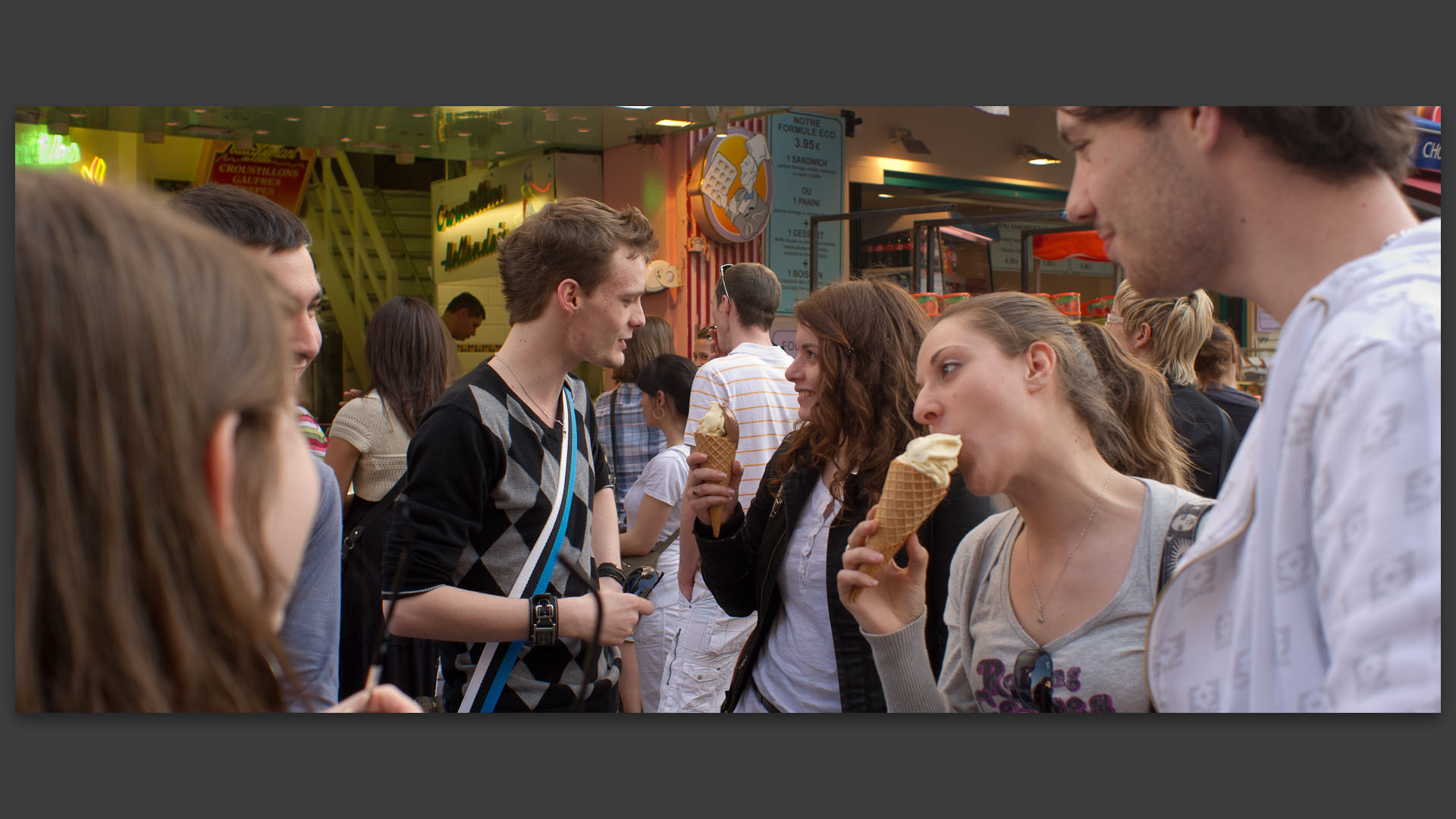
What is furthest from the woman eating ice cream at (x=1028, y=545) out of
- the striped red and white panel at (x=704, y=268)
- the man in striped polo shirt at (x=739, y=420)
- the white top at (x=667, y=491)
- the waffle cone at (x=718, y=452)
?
the striped red and white panel at (x=704, y=268)

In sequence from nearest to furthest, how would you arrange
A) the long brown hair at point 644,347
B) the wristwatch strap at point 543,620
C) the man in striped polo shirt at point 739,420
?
the wristwatch strap at point 543,620
the man in striped polo shirt at point 739,420
the long brown hair at point 644,347

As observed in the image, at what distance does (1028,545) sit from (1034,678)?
0.84 ft

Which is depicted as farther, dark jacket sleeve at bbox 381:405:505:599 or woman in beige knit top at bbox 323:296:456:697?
woman in beige knit top at bbox 323:296:456:697

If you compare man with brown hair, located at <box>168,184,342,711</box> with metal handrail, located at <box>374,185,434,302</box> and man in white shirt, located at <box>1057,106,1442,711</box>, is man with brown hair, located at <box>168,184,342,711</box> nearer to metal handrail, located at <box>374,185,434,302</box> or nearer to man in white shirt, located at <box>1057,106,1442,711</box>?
man in white shirt, located at <box>1057,106,1442,711</box>

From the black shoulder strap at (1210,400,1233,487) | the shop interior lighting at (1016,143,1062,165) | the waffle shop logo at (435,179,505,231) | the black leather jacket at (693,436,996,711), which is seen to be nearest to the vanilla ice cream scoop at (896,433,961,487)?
the black leather jacket at (693,436,996,711)

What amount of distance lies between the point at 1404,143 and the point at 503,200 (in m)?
6.25

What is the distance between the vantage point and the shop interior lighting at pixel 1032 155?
25.7 feet

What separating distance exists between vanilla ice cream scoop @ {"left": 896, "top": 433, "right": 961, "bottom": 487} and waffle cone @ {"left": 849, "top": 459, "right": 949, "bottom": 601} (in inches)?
1.1

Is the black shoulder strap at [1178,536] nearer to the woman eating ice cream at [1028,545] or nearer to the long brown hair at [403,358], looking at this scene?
the woman eating ice cream at [1028,545]

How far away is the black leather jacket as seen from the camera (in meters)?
2.38

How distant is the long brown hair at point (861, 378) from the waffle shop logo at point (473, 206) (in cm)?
482

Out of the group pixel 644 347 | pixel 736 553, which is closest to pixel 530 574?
pixel 736 553

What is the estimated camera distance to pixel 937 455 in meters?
2.00

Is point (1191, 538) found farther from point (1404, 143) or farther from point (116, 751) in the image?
point (116, 751)
